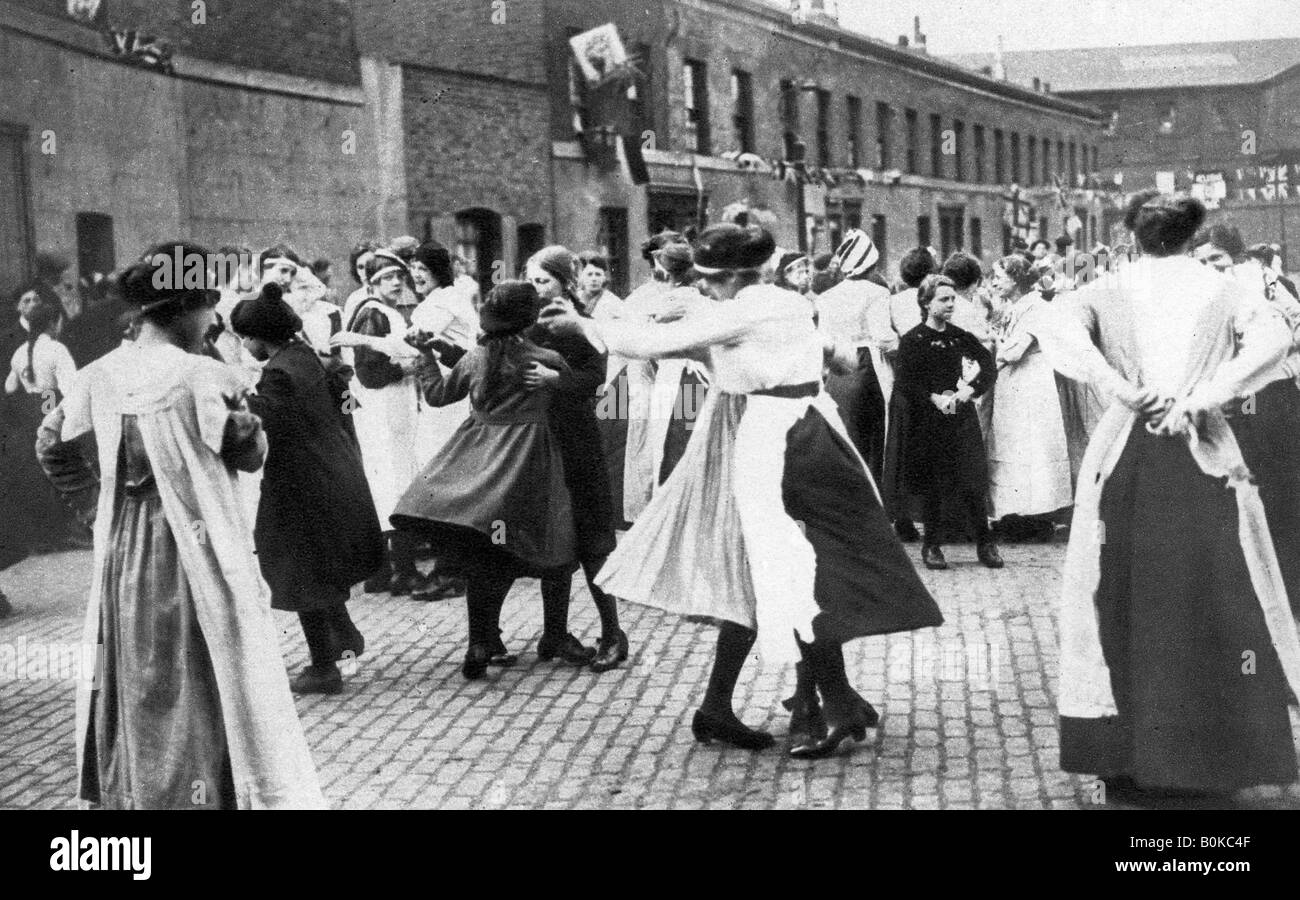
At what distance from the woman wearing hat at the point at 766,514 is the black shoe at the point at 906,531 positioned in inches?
190

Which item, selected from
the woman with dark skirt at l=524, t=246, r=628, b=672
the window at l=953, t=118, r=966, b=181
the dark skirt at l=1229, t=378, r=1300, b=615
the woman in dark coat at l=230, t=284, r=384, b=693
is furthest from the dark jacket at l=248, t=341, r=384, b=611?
the window at l=953, t=118, r=966, b=181

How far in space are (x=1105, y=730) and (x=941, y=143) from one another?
72.9 ft

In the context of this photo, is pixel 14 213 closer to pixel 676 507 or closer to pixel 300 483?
pixel 300 483

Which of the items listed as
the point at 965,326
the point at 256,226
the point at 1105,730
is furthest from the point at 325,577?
the point at 256,226

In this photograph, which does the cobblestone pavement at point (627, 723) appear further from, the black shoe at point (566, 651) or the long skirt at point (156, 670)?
the long skirt at point (156, 670)

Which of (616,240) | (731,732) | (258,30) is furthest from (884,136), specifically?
(731,732)

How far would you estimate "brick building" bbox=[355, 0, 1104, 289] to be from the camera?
16.3 meters

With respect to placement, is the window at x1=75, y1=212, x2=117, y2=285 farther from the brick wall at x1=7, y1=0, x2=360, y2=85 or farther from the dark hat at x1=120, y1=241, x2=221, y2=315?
the dark hat at x1=120, y1=241, x2=221, y2=315

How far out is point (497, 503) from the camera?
693 cm

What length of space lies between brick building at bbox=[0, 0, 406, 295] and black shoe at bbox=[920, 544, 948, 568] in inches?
223

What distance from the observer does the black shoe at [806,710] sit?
5824mm

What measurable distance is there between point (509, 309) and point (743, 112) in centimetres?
1417
